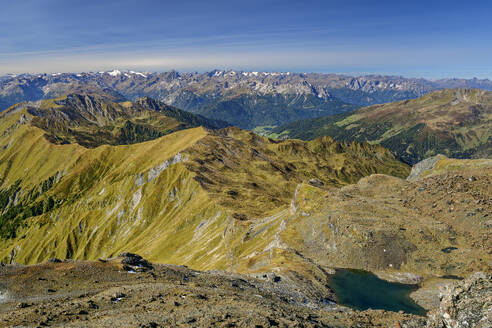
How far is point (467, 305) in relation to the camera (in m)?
34.0

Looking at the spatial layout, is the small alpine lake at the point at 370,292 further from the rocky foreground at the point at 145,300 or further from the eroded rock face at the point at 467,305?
the eroded rock face at the point at 467,305

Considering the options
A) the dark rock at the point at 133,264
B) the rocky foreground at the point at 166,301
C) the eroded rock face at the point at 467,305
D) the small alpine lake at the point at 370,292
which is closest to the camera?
the eroded rock face at the point at 467,305

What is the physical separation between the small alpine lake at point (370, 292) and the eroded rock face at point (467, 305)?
34012 mm

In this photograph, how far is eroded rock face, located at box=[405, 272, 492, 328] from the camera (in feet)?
106

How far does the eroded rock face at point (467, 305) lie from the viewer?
32188mm

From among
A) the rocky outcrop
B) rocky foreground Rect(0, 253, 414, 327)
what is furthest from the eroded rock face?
rocky foreground Rect(0, 253, 414, 327)

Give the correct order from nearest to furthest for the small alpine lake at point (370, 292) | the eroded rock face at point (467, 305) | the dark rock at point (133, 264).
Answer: the eroded rock face at point (467, 305) < the dark rock at point (133, 264) < the small alpine lake at point (370, 292)

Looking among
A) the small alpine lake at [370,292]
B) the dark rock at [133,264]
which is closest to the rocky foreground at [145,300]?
the dark rock at [133,264]

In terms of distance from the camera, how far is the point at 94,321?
35781 millimetres

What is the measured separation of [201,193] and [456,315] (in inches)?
6256

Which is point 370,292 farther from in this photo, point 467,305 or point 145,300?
point 145,300

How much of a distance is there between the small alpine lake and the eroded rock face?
112ft

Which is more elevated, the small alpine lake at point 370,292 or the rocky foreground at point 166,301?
the rocky foreground at point 166,301

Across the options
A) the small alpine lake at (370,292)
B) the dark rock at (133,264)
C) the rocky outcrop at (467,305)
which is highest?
the rocky outcrop at (467,305)
